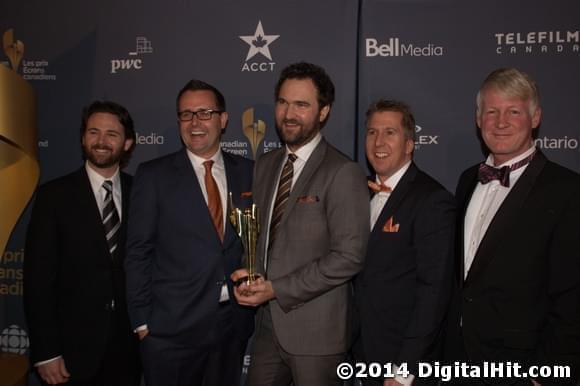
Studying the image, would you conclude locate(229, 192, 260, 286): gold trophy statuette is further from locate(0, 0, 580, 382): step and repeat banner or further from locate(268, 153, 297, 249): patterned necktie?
locate(0, 0, 580, 382): step and repeat banner

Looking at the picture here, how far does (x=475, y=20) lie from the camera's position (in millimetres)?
3729

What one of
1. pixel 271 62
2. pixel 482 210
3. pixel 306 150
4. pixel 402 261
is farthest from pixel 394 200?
pixel 271 62

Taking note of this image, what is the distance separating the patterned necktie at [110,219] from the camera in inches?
123

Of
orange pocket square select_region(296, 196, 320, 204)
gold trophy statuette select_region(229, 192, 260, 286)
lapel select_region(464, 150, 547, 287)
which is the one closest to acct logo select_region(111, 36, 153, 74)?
gold trophy statuette select_region(229, 192, 260, 286)

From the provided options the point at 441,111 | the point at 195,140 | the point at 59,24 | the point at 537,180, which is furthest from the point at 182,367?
the point at 59,24

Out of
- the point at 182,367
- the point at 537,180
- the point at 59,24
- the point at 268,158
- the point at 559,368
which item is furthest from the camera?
the point at 59,24

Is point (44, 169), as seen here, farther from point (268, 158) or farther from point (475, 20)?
point (475, 20)

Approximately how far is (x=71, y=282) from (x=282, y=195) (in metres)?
1.42

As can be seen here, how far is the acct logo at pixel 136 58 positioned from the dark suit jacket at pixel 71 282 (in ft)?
4.64

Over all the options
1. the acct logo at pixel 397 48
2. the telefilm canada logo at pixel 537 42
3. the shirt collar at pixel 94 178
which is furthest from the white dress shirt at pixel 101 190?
the telefilm canada logo at pixel 537 42

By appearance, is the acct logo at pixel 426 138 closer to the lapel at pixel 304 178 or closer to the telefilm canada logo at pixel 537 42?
the telefilm canada logo at pixel 537 42

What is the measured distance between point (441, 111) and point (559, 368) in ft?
6.65

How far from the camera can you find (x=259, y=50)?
154 inches

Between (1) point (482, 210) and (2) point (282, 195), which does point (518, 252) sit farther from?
(2) point (282, 195)
